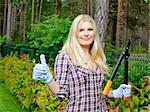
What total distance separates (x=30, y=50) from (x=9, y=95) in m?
1.50

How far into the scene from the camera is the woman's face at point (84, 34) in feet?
10.3

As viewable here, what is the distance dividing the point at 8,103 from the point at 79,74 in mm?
7947

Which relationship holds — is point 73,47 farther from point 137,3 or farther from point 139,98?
point 137,3

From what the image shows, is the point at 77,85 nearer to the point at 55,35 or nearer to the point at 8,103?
the point at 8,103

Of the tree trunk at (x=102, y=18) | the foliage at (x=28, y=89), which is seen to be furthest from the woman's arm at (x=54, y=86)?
the tree trunk at (x=102, y=18)

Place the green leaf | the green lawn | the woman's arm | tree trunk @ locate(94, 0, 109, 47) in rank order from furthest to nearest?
1. the green lawn
2. tree trunk @ locate(94, 0, 109, 47)
3. the green leaf
4. the woman's arm

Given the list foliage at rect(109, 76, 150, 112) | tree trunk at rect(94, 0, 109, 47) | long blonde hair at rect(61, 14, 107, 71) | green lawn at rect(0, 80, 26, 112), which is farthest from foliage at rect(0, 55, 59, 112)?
long blonde hair at rect(61, 14, 107, 71)

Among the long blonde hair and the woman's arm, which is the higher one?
the long blonde hair

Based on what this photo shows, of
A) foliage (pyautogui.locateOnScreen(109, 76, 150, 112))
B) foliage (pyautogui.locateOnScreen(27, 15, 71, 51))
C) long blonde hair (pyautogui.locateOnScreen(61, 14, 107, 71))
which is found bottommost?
foliage (pyautogui.locateOnScreen(109, 76, 150, 112))

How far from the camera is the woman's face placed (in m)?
3.15

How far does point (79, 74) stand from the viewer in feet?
10.1

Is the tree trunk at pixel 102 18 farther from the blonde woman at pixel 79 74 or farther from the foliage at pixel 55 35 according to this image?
the blonde woman at pixel 79 74

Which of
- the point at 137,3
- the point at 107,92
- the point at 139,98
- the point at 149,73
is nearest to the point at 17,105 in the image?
the point at 149,73

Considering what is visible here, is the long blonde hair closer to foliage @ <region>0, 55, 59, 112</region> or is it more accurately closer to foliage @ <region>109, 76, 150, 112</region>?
foliage @ <region>109, 76, 150, 112</region>
